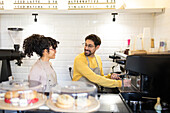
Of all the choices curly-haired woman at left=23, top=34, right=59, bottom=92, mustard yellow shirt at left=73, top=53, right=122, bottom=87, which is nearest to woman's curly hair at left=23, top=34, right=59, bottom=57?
curly-haired woman at left=23, top=34, right=59, bottom=92

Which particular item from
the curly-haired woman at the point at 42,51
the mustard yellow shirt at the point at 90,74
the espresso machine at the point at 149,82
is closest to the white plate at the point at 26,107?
the curly-haired woman at the point at 42,51

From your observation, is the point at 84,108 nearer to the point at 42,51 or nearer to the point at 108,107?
the point at 108,107

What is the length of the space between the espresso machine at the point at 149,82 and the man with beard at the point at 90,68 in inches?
17.4

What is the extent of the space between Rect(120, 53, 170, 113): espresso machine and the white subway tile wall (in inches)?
63.0

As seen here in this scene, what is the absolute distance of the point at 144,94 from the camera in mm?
1729

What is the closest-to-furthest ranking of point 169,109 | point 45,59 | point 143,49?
point 169,109 → point 143,49 → point 45,59

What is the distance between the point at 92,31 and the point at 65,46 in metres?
0.56

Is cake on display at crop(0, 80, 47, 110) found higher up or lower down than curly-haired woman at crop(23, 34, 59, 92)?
lower down

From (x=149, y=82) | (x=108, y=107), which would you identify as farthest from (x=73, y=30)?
(x=108, y=107)

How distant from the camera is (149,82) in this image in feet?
5.24

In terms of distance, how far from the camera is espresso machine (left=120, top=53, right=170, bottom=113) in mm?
1258

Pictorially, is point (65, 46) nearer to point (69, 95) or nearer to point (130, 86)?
point (130, 86)

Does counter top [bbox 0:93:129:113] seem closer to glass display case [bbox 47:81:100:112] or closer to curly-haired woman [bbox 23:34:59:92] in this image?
glass display case [bbox 47:81:100:112]

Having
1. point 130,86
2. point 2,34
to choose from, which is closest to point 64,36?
point 2,34
